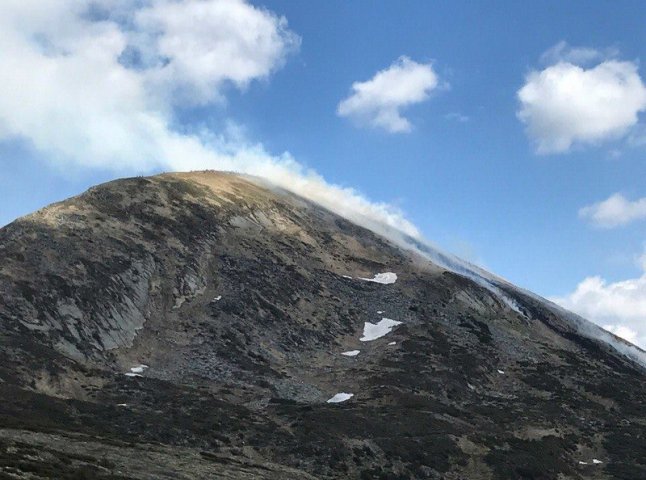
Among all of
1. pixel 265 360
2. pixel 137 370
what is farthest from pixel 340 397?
pixel 137 370

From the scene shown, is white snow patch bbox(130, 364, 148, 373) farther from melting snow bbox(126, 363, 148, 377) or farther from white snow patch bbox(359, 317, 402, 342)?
white snow patch bbox(359, 317, 402, 342)

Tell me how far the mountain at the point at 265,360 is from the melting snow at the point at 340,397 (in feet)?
0.82

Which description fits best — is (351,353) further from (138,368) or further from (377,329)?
(138,368)

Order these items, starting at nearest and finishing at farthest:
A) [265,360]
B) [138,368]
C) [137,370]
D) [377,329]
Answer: [137,370], [138,368], [265,360], [377,329]

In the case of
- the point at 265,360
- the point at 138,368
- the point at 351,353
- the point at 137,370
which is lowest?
the point at 137,370

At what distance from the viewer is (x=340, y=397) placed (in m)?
74.4

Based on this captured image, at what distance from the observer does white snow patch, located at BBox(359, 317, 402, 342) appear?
98.2 metres

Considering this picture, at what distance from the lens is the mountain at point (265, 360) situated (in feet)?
170

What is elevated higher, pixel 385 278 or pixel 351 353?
pixel 385 278

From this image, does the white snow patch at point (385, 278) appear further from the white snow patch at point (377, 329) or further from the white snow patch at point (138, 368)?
the white snow patch at point (138, 368)

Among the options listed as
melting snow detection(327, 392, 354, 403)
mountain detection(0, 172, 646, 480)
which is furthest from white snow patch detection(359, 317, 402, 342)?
melting snow detection(327, 392, 354, 403)

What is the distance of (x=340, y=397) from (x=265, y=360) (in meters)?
13.9

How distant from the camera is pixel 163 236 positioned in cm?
10412

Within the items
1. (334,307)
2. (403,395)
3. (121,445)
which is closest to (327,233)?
(334,307)
